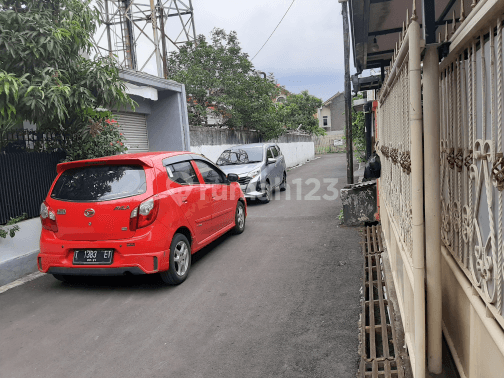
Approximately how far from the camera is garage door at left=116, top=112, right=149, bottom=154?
10.9 meters

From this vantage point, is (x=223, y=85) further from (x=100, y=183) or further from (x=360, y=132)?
(x=100, y=183)

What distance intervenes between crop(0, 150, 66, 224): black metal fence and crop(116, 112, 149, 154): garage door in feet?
13.1

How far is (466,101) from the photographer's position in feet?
7.24

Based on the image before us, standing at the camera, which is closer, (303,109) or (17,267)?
(17,267)

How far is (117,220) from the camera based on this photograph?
454 cm

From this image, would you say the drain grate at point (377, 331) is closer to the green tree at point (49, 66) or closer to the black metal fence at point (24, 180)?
the green tree at point (49, 66)

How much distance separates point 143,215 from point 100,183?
71 centimetres

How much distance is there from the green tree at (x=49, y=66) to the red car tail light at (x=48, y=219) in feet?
4.37

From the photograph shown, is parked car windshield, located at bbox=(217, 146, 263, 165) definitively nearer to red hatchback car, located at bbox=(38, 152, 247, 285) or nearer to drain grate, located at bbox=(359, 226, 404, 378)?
red hatchback car, located at bbox=(38, 152, 247, 285)

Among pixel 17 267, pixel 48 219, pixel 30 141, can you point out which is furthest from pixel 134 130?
pixel 48 219

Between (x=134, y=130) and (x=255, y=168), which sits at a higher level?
(x=134, y=130)

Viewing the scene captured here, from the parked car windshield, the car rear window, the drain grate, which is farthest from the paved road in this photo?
the parked car windshield

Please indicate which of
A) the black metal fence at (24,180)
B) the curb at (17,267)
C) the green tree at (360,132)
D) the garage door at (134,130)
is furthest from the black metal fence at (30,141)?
the green tree at (360,132)

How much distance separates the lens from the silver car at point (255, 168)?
1066cm
